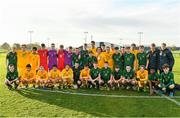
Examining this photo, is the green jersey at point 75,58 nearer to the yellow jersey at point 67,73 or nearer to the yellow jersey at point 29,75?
the yellow jersey at point 67,73

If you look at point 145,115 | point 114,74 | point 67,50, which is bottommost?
point 145,115

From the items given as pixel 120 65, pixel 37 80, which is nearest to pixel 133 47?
pixel 120 65

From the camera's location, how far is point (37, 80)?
13.1 m

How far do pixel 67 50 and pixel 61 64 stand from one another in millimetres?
643

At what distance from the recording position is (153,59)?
44.8 feet

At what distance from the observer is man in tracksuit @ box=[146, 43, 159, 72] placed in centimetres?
1361

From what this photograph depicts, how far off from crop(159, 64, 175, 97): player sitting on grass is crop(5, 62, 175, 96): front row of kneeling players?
489 mm

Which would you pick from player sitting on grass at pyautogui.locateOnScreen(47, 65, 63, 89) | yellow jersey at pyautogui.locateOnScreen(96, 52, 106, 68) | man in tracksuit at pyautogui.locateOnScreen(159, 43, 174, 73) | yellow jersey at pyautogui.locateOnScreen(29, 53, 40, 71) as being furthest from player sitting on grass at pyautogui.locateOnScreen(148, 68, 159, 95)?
yellow jersey at pyautogui.locateOnScreen(29, 53, 40, 71)

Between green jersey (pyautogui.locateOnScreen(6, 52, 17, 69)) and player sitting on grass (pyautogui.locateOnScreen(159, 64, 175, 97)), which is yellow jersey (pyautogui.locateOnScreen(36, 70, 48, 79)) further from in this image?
player sitting on grass (pyautogui.locateOnScreen(159, 64, 175, 97))

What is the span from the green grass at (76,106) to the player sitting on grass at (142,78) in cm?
83

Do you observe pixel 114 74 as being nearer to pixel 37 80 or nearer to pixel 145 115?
pixel 37 80

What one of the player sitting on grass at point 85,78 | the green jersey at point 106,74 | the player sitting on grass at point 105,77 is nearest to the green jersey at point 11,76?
the player sitting on grass at point 85,78

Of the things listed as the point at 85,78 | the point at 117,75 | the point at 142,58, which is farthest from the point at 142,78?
the point at 85,78

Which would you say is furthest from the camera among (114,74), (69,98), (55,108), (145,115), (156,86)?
(114,74)
